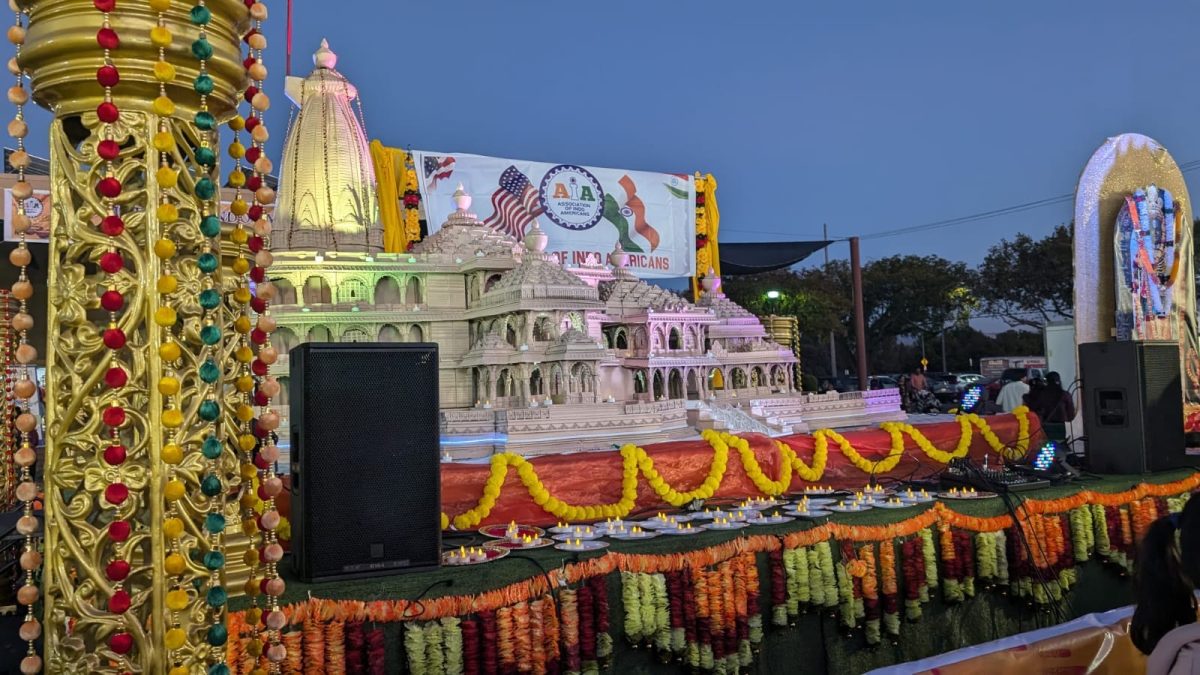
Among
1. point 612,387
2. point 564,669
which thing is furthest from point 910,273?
point 564,669

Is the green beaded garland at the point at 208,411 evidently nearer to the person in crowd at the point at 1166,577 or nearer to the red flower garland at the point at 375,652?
the red flower garland at the point at 375,652

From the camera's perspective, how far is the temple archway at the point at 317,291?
1157 centimetres

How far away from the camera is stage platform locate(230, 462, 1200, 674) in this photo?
2.86 meters

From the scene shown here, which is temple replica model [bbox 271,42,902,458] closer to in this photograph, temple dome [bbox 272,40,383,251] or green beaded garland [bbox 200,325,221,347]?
temple dome [bbox 272,40,383,251]

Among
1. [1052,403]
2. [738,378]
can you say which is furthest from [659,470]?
[738,378]

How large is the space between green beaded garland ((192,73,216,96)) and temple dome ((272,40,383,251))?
11217 millimetres

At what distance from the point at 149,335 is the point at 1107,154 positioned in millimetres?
9256

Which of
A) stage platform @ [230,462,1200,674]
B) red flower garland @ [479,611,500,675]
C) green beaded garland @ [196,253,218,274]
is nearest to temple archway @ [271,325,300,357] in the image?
stage platform @ [230,462,1200,674]

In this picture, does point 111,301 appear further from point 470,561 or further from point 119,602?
point 470,561

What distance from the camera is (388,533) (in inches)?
120

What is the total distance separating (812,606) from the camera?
380cm

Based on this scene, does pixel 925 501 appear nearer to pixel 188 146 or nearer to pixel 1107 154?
pixel 188 146

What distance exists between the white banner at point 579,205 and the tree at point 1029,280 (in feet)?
58.7

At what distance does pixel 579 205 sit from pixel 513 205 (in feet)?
4.49
